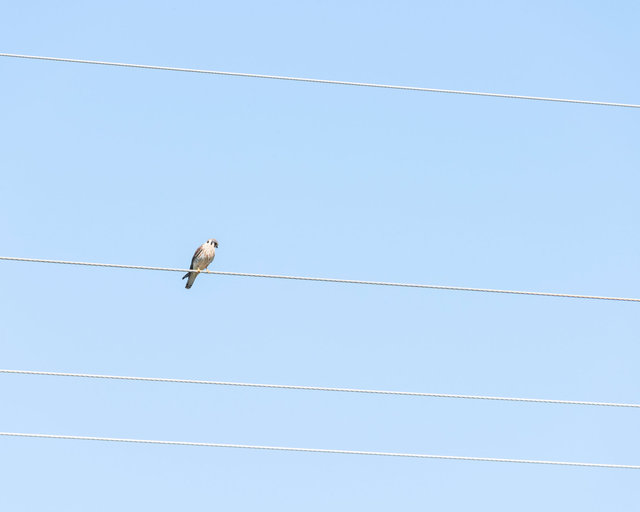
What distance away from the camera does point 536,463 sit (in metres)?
10.5

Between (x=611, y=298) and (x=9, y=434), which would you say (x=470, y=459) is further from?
(x=9, y=434)

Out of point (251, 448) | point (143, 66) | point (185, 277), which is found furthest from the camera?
point (185, 277)

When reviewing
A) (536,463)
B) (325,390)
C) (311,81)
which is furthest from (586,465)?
(311,81)

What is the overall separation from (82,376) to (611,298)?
15.4ft

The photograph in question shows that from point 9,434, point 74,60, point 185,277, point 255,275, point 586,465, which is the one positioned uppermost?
point 185,277

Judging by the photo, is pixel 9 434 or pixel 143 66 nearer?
pixel 9 434

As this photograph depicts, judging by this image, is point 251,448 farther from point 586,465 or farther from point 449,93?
point 449,93

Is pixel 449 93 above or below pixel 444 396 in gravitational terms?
above

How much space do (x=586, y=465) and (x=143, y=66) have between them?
17.9 feet

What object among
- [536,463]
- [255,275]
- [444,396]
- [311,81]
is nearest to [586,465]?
[536,463]

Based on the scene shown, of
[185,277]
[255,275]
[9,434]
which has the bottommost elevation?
[9,434]

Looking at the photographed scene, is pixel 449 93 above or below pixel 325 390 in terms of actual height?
above

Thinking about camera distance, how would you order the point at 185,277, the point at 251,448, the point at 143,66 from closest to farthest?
the point at 251,448, the point at 143,66, the point at 185,277

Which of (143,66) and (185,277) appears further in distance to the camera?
(185,277)
